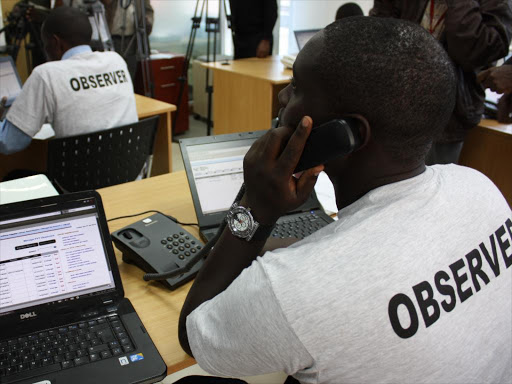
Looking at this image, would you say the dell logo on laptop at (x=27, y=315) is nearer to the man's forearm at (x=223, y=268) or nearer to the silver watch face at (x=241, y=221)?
the man's forearm at (x=223, y=268)

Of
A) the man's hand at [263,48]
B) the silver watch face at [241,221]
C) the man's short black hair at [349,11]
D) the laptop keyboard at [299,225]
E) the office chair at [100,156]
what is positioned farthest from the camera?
the man's hand at [263,48]

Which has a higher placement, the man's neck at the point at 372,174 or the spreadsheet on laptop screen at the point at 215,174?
the man's neck at the point at 372,174

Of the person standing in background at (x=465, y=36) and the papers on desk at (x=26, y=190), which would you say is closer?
the papers on desk at (x=26, y=190)

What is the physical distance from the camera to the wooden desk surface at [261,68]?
3644mm

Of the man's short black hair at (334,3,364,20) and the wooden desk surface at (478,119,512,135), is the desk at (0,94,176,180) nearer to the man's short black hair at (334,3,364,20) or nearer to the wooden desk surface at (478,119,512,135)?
the man's short black hair at (334,3,364,20)

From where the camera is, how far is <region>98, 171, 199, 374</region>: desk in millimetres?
965

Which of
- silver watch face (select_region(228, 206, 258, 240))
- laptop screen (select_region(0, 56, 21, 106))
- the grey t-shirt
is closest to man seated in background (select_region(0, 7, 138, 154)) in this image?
laptop screen (select_region(0, 56, 21, 106))

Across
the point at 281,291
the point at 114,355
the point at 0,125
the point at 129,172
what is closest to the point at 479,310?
the point at 281,291

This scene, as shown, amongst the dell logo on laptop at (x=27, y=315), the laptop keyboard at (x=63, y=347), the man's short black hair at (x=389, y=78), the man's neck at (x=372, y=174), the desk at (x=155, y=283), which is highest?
the man's short black hair at (x=389, y=78)

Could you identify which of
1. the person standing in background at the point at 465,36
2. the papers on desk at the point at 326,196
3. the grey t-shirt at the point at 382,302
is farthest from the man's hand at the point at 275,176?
the person standing in background at the point at 465,36

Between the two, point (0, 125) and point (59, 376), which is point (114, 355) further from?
point (0, 125)

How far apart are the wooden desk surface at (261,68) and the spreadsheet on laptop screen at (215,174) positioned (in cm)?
230

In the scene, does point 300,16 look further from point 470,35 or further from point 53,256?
point 53,256

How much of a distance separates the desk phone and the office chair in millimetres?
865
